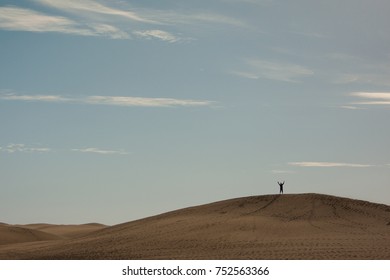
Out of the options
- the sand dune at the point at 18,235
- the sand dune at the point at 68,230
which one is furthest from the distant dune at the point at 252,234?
the sand dune at the point at 68,230

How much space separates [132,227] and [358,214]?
624 inches

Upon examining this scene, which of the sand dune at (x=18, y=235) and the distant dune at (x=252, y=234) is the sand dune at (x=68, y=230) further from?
the distant dune at (x=252, y=234)

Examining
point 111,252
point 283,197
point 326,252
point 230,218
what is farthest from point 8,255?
point 283,197

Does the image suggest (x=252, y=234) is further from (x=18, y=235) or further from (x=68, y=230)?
(x=68, y=230)

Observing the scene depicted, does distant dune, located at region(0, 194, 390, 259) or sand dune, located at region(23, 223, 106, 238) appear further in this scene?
sand dune, located at region(23, 223, 106, 238)

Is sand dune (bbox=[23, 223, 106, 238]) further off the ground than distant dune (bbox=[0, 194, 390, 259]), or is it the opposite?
sand dune (bbox=[23, 223, 106, 238])

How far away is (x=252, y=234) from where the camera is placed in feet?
135

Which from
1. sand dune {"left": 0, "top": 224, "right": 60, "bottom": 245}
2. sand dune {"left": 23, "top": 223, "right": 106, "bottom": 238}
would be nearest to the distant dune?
sand dune {"left": 0, "top": 224, "right": 60, "bottom": 245}

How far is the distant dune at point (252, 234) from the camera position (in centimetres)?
3488

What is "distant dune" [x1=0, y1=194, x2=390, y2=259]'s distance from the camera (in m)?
34.9

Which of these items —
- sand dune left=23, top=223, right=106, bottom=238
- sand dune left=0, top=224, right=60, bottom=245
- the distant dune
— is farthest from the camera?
sand dune left=23, top=223, right=106, bottom=238

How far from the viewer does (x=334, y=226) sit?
4406 cm

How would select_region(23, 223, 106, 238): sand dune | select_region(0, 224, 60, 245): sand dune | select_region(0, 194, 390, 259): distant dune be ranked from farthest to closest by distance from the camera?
1. select_region(23, 223, 106, 238): sand dune
2. select_region(0, 224, 60, 245): sand dune
3. select_region(0, 194, 390, 259): distant dune

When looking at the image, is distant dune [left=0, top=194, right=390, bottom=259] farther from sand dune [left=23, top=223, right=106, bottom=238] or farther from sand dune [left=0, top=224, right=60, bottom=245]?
sand dune [left=23, top=223, right=106, bottom=238]
